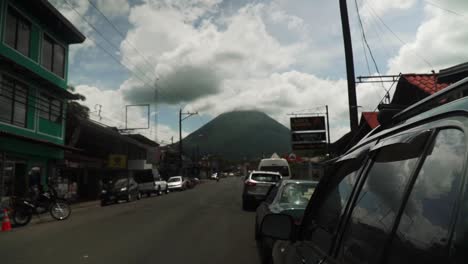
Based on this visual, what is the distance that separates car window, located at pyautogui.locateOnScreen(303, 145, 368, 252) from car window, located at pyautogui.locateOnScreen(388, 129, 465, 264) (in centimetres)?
75

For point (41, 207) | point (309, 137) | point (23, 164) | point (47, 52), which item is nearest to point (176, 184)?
point (309, 137)

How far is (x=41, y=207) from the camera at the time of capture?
1656cm

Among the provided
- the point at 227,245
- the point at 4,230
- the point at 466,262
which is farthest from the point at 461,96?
the point at 4,230

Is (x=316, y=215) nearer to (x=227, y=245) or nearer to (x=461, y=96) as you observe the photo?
(x=461, y=96)

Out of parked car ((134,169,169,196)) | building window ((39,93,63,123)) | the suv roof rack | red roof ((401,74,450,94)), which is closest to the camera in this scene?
the suv roof rack

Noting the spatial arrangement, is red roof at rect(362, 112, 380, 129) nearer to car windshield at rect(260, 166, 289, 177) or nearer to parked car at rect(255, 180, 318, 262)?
car windshield at rect(260, 166, 289, 177)

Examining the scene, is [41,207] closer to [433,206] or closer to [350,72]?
[350,72]

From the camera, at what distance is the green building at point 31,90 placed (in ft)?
65.5

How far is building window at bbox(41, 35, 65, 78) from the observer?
23812 millimetres

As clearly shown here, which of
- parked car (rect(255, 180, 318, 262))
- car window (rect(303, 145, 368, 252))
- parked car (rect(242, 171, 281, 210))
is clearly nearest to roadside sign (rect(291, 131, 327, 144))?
parked car (rect(242, 171, 281, 210))

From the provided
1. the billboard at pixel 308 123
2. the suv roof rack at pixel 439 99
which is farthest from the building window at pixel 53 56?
the suv roof rack at pixel 439 99

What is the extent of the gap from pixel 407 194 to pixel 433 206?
179mm

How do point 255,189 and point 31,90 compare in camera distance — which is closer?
point 255,189

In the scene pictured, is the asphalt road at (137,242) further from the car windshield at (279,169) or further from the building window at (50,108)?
the car windshield at (279,169)
